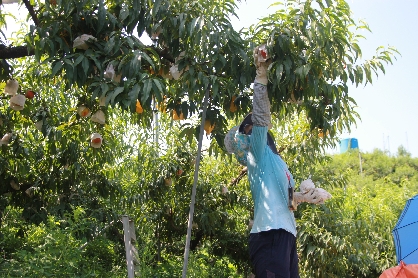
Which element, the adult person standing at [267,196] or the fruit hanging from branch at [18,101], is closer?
the adult person standing at [267,196]

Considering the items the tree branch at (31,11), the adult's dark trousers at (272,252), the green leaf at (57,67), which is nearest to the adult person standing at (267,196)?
the adult's dark trousers at (272,252)

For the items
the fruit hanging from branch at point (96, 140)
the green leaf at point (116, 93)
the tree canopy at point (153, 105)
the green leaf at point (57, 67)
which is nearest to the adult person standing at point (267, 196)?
the tree canopy at point (153, 105)

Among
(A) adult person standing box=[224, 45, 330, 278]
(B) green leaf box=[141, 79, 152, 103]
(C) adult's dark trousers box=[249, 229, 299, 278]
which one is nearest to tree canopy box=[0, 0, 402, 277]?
(B) green leaf box=[141, 79, 152, 103]

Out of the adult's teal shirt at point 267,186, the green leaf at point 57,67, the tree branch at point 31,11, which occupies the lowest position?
the adult's teal shirt at point 267,186

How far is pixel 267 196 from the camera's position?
214cm

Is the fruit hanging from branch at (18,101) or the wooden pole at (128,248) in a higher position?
the fruit hanging from branch at (18,101)

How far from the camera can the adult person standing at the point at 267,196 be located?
6.78 ft

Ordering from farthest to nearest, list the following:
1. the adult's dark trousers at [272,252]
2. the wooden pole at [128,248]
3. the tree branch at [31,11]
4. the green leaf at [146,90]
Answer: the tree branch at [31,11], the wooden pole at [128,248], the green leaf at [146,90], the adult's dark trousers at [272,252]

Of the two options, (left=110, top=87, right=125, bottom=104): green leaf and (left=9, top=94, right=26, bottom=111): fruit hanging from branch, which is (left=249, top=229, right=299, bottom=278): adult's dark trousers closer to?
(left=110, top=87, right=125, bottom=104): green leaf

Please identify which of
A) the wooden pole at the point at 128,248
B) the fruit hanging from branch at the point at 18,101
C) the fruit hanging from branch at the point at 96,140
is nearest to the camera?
the wooden pole at the point at 128,248

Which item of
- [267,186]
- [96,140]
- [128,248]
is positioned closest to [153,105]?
[96,140]

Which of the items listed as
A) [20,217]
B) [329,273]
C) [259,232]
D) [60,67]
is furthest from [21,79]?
[329,273]

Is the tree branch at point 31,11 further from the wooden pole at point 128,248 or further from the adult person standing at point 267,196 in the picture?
the adult person standing at point 267,196

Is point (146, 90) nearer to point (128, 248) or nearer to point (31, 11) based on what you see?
point (128, 248)
